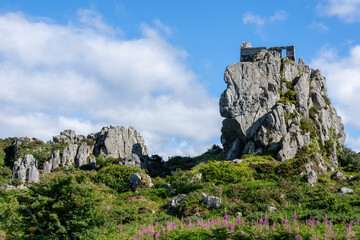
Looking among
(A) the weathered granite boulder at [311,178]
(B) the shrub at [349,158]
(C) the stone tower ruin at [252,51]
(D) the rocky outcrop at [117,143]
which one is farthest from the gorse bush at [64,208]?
(C) the stone tower ruin at [252,51]

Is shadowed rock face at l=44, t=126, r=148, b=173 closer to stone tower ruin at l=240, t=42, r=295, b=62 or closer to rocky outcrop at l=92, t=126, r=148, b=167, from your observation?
rocky outcrop at l=92, t=126, r=148, b=167

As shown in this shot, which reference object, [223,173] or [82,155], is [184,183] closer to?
[223,173]

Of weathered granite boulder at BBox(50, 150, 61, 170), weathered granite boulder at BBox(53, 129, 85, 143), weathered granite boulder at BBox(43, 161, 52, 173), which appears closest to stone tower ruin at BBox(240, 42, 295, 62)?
weathered granite boulder at BBox(50, 150, 61, 170)

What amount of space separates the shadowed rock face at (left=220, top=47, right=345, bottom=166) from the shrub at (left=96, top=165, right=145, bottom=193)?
1957cm

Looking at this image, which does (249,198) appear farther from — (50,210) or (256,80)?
(256,80)

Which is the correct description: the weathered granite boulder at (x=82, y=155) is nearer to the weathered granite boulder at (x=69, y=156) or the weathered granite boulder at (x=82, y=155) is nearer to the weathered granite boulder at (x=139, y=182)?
the weathered granite boulder at (x=69, y=156)

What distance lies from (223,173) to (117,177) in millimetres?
14730

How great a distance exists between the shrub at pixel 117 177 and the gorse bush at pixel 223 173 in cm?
1010

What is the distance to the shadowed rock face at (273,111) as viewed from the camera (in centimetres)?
4944

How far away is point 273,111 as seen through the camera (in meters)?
50.7

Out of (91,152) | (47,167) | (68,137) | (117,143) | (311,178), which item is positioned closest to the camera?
(311,178)

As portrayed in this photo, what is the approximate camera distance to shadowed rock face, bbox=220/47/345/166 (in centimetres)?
4944

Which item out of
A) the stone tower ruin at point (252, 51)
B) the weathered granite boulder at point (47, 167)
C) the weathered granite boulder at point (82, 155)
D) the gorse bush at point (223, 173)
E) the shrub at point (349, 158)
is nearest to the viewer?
the gorse bush at point (223, 173)

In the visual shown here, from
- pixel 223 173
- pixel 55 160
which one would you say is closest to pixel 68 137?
pixel 55 160
